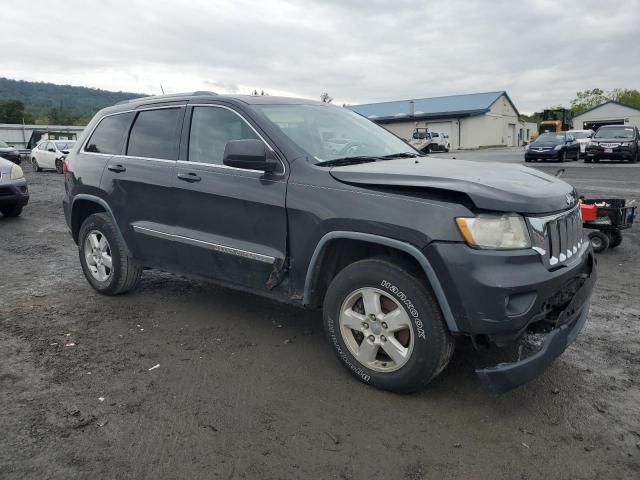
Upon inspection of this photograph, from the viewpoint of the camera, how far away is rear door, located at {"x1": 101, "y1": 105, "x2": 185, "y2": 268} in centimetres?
462

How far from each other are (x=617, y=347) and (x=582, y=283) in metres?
0.98

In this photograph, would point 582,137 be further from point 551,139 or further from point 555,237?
point 555,237

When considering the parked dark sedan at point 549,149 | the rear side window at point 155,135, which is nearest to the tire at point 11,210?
the rear side window at point 155,135

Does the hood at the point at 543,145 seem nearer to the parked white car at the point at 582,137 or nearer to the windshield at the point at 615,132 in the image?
the windshield at the point at 615,132

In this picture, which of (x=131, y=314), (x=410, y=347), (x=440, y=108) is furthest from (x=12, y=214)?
(x=440, y=108)

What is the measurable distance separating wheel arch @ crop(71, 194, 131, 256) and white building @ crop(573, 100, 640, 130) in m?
66.9

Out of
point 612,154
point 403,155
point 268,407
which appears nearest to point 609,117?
point 612,154

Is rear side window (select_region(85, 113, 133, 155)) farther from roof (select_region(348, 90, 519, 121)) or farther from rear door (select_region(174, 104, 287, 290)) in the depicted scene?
roof (select_region(348, 90, 519, 121))

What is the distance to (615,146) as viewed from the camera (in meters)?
23.3

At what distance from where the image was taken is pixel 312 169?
3.68 m

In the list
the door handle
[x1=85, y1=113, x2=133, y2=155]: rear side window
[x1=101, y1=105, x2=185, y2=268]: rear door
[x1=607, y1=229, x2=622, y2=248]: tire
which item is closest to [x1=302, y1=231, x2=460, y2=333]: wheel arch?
the door handle

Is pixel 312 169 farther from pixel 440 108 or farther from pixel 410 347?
pixel 440 108

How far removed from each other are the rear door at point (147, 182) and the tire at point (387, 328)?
1.81 meters

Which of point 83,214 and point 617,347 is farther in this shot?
point 83,214
